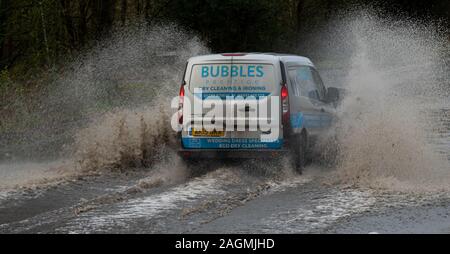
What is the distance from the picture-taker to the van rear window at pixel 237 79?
12539mm

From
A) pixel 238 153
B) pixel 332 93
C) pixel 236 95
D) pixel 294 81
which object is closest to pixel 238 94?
pixel 236 95

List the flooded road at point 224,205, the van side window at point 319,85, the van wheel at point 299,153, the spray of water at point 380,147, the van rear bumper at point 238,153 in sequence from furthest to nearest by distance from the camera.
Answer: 1. the van side window at point 319,85
2. the van wheel at point 299,153
3. the van rear bumper at point 238,153
4. the spray of water at point 380,147
5. the flooded road at point 224,205

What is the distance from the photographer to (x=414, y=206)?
10.0 m

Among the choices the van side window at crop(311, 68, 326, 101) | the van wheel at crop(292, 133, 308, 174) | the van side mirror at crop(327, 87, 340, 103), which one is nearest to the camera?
the van wheel at crop(292, 133, 308, 174)

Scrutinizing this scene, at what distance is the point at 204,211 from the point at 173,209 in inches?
14.7

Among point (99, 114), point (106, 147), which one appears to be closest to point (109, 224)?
point (106, 147)

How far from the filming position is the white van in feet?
40.9

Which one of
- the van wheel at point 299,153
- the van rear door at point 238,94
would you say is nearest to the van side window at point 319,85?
the van wheel at point 299,153

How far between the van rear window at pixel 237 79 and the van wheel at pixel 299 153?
0.87m

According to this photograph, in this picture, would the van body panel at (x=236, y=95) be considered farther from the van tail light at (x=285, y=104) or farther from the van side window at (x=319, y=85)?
the van side window at (x=319, y=85)

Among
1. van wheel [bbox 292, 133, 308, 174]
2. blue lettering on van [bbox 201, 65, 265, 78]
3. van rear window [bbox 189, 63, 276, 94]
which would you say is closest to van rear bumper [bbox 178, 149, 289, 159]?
van wheel [bbox 292, 133, 308, 174]

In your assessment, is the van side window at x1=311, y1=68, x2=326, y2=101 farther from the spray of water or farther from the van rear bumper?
the van rear bumper

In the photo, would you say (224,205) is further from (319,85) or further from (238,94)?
(319,85)

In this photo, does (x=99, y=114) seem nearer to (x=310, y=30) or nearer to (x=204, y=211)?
(x=204, y=211)
